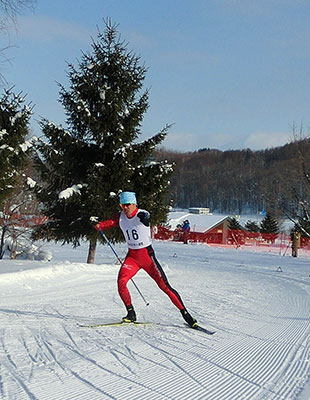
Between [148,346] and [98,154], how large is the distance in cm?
1008

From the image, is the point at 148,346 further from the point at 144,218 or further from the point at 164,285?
the point at 144,218

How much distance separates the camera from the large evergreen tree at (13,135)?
12758 mm

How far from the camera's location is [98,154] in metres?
14.7

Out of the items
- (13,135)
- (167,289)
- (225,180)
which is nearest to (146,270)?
(167,289)

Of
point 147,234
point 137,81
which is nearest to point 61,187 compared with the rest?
point 137,81

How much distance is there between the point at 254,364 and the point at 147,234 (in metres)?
2.70

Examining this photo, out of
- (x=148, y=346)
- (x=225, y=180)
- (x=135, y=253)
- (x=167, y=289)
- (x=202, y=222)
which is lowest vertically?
(x=148, y=346)

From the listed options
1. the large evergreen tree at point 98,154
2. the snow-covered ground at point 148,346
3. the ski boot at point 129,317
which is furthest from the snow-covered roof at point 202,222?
the ski boot at point 129,317

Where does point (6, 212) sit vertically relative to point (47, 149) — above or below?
below

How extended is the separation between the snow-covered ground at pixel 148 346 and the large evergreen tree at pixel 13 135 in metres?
2.98

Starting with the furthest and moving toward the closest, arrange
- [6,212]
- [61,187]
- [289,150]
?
1. [289,150]
2. [6,212]
3. [61,187]

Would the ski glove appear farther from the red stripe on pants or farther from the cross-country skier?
the red stripe on pants

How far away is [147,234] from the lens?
22.7ft

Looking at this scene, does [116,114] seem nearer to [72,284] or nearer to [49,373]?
[72,284]
